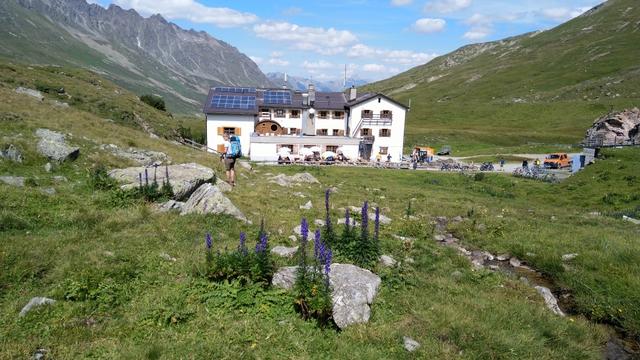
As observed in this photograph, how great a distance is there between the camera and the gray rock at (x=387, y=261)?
12574 mm

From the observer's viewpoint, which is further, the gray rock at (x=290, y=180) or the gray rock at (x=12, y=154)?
the gray rock at (x=290, y=180)

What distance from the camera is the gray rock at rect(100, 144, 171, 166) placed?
2403 centimetres

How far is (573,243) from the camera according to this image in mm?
17406

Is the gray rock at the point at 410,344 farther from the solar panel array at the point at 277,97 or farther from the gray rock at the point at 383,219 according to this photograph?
the solar panel array at the point at 277,97

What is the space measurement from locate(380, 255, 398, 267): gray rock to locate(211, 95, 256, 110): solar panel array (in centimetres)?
5166

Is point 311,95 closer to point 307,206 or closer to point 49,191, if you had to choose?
point 307,206

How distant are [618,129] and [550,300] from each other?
7420 centimetres

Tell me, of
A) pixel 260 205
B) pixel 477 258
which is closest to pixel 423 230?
pixel 477 258

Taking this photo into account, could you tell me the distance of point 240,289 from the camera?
970 cm

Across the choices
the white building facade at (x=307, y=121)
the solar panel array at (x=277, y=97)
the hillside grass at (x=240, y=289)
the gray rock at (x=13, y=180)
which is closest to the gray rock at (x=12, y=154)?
the hillside grass at (x=240, y=289)

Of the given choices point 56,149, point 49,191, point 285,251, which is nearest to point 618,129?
point 285,251

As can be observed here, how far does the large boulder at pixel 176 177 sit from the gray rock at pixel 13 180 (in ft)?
10.6

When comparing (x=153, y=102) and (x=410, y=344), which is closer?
(x=410, y=344)

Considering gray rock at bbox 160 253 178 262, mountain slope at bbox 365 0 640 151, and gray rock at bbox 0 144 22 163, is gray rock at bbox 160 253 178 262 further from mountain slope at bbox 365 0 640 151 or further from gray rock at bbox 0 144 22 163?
mountain slope at bbox 365 0 640 151
